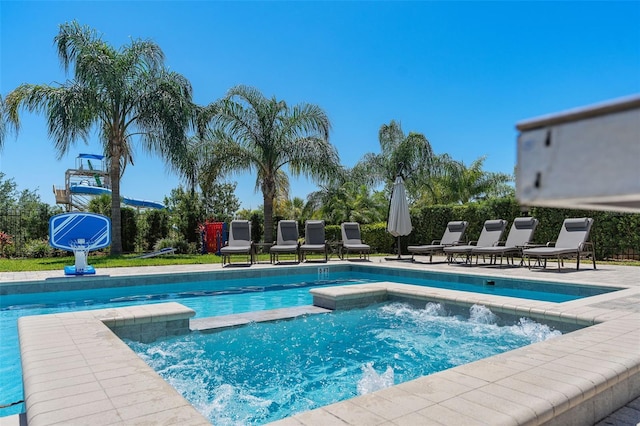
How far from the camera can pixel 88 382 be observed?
3.00 m

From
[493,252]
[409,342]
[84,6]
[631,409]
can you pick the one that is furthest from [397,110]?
[631,409]

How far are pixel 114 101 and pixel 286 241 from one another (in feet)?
26.1

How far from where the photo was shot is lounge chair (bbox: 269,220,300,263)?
1359cm

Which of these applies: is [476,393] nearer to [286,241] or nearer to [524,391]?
[524,391]

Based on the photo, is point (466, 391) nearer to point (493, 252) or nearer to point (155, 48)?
point (493, 252)

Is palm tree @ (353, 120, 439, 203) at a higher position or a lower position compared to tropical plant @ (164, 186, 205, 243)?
higher

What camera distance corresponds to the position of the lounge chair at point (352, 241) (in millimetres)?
14094

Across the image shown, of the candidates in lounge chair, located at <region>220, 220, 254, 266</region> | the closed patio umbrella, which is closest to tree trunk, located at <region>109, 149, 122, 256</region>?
lounge chair, located at <region>220, 220, 254, 266</region>

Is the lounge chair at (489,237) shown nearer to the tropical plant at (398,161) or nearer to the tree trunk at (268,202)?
the tree trunk at (268,202)

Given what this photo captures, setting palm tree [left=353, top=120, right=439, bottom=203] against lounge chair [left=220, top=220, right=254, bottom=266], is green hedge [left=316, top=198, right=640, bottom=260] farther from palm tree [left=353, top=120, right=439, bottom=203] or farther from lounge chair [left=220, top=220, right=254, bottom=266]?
lounge chair [left=220, top=220, right=254, bottom=266]

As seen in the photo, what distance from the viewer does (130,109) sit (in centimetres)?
1547

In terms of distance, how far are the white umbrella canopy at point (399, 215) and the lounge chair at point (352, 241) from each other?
130 cm

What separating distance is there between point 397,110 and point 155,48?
1316 cm

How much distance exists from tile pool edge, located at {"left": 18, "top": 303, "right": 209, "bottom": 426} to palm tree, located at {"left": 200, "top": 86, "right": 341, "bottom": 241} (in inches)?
499
